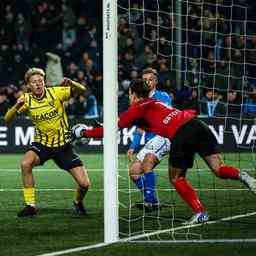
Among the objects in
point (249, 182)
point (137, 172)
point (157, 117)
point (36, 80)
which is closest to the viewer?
point (249, 182)

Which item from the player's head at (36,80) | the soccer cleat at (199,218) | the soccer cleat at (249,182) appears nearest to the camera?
the soccer cleat at (249,182)

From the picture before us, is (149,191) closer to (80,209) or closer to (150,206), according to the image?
(150,206)

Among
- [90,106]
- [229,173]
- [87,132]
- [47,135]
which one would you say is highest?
[87,132]

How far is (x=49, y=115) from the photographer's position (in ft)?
37.8

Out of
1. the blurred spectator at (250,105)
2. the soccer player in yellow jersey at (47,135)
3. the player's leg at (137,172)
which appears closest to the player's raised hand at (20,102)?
the soccer player in yellow jersey at (47,135)

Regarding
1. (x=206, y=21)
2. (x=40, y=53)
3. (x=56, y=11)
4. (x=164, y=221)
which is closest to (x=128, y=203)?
(x=164, y=221)

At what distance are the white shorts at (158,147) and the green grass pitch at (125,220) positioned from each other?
0.73m

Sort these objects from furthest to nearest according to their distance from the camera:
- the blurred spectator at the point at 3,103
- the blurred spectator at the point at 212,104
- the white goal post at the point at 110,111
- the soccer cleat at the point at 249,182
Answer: the blurred spectator at the point at 3,103 < the blurred spectator at the point at 212,104 < the soccer cleat at the point at 249,182 < the white goal post at the point at 110,111

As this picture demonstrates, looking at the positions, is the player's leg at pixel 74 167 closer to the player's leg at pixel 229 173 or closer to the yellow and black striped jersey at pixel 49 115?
the yellow and black striped jersey at pixel 49 115

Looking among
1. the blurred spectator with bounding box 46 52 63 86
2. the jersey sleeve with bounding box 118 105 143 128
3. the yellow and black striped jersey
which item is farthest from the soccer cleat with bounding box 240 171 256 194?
the blurred spectator with bounding box 46 52 63 86

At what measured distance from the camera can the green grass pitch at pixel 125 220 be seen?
29.5 feet

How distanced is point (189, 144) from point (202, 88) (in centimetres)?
583

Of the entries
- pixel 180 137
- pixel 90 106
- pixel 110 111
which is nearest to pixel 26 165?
pixel 180 137

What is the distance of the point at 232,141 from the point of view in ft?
68.8
